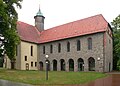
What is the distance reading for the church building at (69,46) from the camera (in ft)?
119

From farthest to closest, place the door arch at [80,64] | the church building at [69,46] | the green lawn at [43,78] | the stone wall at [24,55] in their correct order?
the stone wall at [24,55] → the door arch at [80,64] → the church building at [69,46] → the green lawn at [43,78]

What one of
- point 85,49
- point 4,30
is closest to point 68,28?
point 85,49

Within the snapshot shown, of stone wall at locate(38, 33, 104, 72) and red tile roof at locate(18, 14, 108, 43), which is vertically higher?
red tile roof at locate(18, 14, 108, 43)

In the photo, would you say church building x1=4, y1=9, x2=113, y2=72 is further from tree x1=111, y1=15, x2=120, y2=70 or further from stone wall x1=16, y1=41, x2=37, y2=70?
tree x1=111, y1=15, x2=120, y2=70

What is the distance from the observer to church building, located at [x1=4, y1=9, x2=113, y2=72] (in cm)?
3616

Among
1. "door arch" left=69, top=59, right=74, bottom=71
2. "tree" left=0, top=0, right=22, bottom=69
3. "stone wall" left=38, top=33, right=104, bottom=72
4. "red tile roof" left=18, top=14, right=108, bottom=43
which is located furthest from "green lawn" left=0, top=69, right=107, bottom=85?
"door arch" left=69, top=59, right=74, bottom=71

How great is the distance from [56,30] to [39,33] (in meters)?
5.30

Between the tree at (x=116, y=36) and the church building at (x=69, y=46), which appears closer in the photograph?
the church building at (x=69, y=46)

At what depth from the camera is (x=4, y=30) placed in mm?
26516

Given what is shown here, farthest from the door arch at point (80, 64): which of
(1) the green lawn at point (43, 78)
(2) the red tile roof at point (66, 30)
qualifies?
(1) the green lawn at point (43, 78)

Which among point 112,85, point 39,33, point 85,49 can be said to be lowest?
point 112,85

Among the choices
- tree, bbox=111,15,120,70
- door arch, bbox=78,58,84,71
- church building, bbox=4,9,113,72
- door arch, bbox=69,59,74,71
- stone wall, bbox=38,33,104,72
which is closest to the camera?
stone wall, bbox=38,33,104,72

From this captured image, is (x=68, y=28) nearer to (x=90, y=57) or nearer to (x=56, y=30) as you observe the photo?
(x=56, y=30)

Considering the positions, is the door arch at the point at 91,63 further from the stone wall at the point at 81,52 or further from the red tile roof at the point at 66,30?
the red tile roof at the point at 66,30
